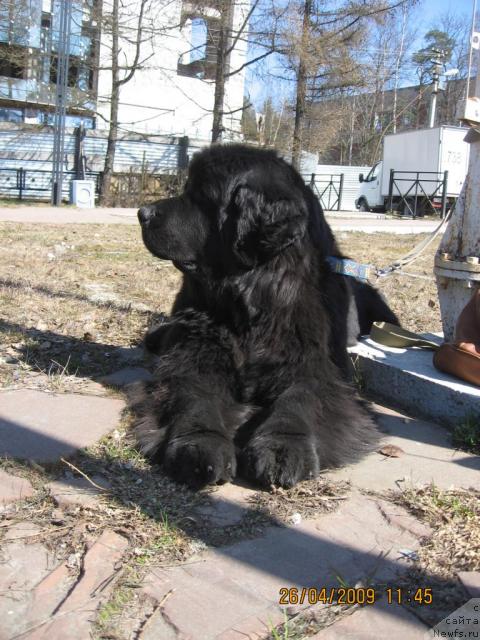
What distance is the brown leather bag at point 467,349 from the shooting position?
9.54 feet

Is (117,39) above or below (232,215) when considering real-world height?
above

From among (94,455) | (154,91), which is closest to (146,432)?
(94,455)

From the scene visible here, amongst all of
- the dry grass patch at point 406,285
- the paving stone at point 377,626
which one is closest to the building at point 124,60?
the dry grass patch at point 406,285

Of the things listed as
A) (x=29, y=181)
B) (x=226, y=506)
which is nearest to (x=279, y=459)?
(x=226, y=506)

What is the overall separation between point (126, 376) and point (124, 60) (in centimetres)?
2511

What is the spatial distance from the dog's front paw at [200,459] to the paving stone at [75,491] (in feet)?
0.83

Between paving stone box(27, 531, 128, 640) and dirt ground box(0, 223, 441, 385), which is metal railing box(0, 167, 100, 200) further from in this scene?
paving stone box(27, 531, 128, 640)

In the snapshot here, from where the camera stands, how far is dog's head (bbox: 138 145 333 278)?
105 inches

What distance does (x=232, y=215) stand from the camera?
2.75m

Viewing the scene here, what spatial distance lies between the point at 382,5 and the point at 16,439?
21.6 meters

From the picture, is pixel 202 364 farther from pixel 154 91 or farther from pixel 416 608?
pixel 154 91

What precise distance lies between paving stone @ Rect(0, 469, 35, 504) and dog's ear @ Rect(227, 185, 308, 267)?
1239mm

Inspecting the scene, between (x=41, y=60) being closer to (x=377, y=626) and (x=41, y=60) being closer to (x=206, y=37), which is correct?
(x=206, y=37)

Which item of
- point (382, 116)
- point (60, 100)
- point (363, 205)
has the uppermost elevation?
point (382, 116)
